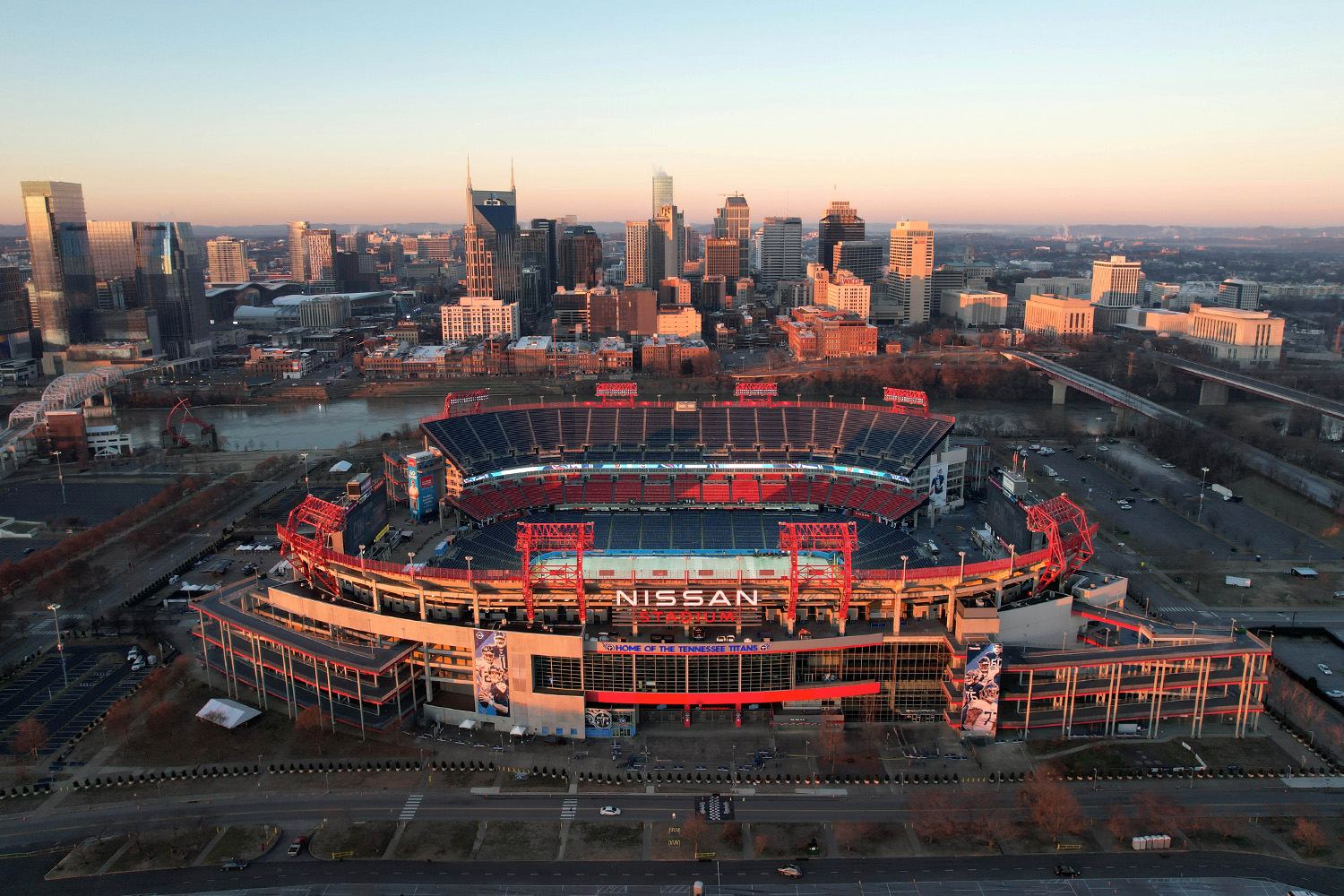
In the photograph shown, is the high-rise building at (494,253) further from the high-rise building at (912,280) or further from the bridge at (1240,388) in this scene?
the bridge at (1240,388)

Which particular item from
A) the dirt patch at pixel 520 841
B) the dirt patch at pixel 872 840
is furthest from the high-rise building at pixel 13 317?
the dirt patch at pixel 872 840

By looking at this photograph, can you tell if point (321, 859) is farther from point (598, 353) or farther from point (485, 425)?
point (598, 353)

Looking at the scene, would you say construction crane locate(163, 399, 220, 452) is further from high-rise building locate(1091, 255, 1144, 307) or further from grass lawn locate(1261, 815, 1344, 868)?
high-rise building locate(1091, 255, 1144, 307)

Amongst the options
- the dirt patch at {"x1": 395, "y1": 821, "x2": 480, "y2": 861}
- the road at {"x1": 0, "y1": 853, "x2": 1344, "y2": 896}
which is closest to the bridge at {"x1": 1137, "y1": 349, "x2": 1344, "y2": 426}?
the road at {"x1": 0, "y1": 853, "x2": 1344, "y2": 896}

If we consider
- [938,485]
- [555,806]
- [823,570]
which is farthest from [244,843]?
[938,485]

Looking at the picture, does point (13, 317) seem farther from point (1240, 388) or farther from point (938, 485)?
point (1240, 388)

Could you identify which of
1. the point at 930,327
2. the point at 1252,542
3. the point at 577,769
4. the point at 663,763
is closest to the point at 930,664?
the point at 663,763
